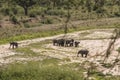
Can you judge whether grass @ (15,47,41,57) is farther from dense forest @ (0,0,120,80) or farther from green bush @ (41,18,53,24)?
green bush @ (41,18,53,24)

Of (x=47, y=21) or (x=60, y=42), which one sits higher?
(x=60, y=42)

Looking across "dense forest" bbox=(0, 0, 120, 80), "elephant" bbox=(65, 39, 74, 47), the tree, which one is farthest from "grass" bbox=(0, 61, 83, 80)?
the tree

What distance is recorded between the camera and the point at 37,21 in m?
50.9

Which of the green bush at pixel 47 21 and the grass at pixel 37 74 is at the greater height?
the grass at pixel 37 74

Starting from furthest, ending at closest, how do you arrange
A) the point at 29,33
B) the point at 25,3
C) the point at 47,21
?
the point at 25,3
the point at 47,21
the point at 29,33

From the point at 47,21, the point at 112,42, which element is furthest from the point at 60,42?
the point at 112,42

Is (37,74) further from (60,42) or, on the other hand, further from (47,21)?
(47,21)

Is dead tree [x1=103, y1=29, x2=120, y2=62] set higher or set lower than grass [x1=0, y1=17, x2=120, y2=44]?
higher

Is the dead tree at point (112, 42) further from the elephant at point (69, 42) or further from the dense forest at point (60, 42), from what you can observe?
the elephant at point (69, 42)

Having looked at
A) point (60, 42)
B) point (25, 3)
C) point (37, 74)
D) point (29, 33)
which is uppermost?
point (37, 74)

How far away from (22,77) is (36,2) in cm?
4683

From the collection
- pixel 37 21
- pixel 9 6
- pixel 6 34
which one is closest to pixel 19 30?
pixel 6 34

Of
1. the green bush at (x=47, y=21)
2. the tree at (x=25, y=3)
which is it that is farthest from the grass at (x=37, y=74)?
the tree at (x=25, y=3)

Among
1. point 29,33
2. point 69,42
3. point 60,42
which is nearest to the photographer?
point 60,42
